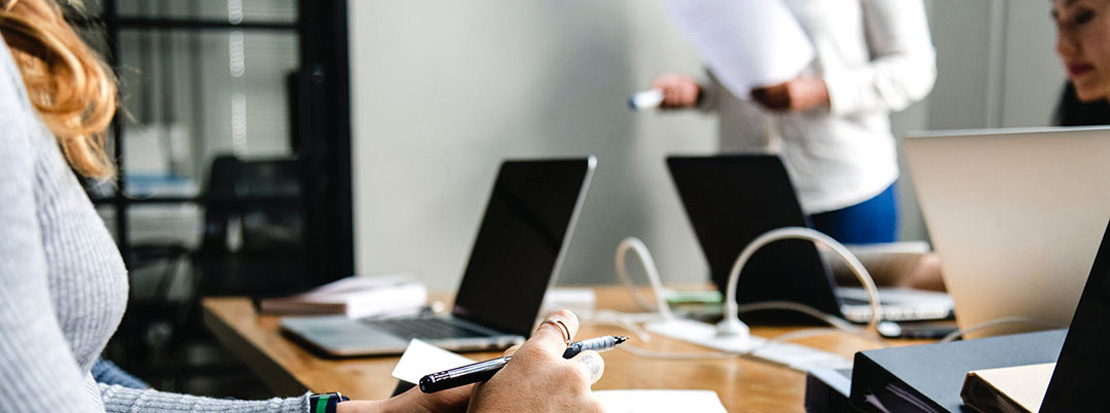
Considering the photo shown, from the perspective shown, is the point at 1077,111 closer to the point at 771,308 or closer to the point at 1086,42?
the point at 1086,42

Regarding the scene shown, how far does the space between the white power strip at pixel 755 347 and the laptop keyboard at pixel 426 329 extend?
27 cm

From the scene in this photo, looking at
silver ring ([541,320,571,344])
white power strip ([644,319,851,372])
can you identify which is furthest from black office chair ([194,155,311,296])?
silver ring ([541,320,571,344])

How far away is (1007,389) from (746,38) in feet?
4.20

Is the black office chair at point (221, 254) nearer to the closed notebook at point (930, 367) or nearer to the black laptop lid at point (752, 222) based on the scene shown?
the black laptop lid at point (752, 222)

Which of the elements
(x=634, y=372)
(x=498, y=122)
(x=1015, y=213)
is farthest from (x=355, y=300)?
(x=498, y=122)

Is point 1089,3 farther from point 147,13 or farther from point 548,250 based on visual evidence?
point 147,13

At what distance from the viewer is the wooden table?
0.95 meters

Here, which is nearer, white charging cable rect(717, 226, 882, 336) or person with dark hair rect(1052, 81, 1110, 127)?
white charging cable rect(717, 226, 882, 336)

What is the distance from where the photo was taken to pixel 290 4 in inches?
119

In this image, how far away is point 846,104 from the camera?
196cm

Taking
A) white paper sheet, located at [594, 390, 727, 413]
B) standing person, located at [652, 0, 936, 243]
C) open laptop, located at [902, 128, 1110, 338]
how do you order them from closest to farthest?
white paper sheet, located at [594, 390, 727, 413]
open laptop, located at [902, 128, 1110, 338]
standing person, located at [652, 0, 936, 243]

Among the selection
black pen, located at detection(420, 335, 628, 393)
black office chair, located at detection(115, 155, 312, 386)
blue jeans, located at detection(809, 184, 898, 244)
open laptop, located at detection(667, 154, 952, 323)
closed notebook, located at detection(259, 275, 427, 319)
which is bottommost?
black office chair, located at detection(115, 155, 312, 386)

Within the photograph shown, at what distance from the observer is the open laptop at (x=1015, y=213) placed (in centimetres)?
90

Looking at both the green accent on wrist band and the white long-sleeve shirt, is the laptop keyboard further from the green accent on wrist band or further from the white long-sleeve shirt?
the white long-sleeve shirt
